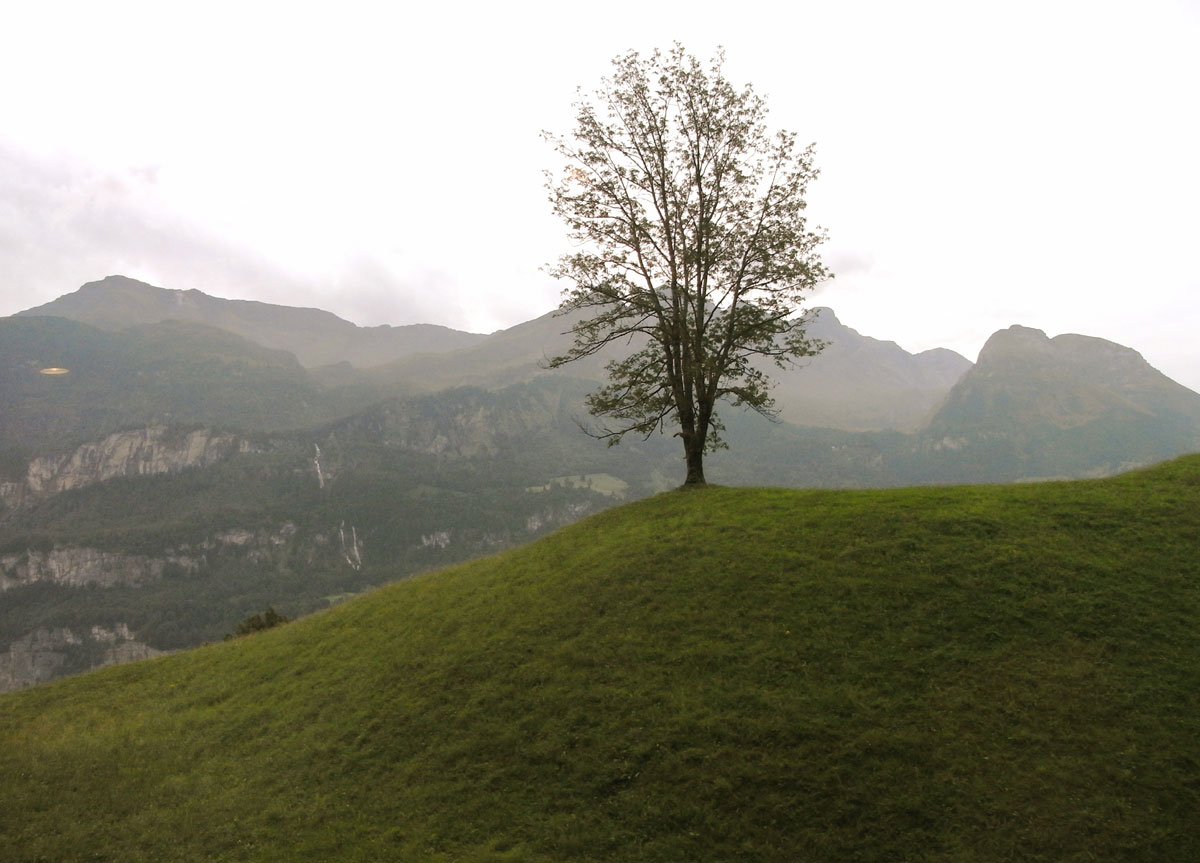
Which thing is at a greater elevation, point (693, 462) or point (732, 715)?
point (693, 462)

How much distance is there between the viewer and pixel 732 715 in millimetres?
15117

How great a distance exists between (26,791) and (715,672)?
1758 centimetres

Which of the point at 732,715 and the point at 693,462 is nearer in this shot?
the point at 732,715

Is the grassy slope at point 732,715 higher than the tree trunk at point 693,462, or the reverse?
the tree trunk at point 693,462

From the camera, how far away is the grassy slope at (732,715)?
12555 mm

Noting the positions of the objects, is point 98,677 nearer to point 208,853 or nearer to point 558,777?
point 208,853

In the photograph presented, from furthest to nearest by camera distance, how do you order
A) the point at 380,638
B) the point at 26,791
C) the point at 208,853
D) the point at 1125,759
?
the point at 380,638, the point at 26,791, the point at 208,853, the point at 1125,759

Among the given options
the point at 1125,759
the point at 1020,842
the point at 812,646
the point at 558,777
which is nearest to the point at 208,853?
the point at 558,777

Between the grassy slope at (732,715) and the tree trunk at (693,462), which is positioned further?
the tree trunk at (693,462)

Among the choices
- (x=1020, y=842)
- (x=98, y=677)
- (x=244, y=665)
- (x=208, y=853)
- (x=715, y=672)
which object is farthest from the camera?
(x=98, y=677)

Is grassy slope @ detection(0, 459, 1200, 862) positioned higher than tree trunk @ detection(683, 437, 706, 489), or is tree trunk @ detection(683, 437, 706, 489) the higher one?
tree trunk @ detection(683, 437, 706, 489)

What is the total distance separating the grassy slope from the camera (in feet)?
41.2

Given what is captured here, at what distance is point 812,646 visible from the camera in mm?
16891

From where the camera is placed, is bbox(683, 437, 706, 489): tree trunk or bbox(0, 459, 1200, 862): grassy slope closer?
bbox(0, 459, 1200, 862): grassy slope
